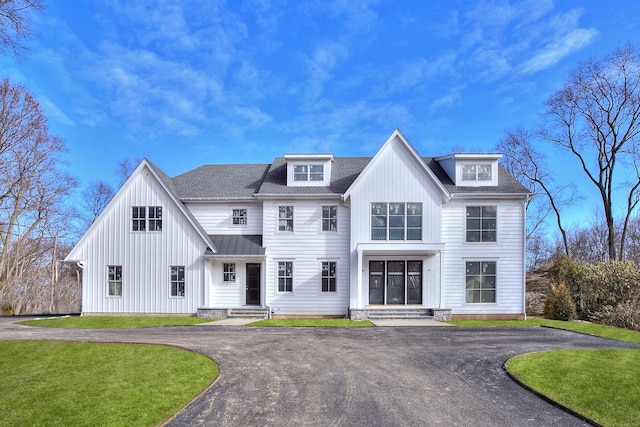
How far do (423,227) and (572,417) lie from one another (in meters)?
13.3

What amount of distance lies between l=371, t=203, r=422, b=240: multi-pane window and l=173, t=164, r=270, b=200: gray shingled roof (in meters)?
6.87

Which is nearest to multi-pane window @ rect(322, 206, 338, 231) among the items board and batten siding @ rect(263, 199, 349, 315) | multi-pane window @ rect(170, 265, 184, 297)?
board and batten siding @ rect(263, 199, 349, 315)

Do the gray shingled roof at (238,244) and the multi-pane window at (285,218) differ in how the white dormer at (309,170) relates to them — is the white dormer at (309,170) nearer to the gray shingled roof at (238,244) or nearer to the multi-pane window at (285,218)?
the multi-pane window at (285,218)

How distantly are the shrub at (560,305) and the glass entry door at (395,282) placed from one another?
22.5 feet

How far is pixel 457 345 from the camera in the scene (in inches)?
505

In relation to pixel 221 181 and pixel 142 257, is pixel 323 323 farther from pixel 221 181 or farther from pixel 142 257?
pixel 221 181

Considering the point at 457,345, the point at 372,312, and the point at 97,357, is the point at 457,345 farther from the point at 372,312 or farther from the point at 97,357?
the point at 97,357

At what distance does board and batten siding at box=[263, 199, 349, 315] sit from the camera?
795 inches

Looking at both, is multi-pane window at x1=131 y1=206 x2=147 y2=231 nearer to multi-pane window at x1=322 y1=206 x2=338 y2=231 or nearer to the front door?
the front door

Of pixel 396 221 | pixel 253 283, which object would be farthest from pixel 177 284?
pixel 396 221

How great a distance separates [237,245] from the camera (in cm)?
2045

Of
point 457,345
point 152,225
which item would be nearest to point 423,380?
point 457,345

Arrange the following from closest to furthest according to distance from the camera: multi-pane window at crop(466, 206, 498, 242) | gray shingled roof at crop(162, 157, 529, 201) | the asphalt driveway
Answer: the asphalt driveway
multi-pane window at crop(466, 206, 498, 242)
gray shingled roof at crop(162, 157, 529, 201)

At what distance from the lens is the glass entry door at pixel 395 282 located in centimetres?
2033
